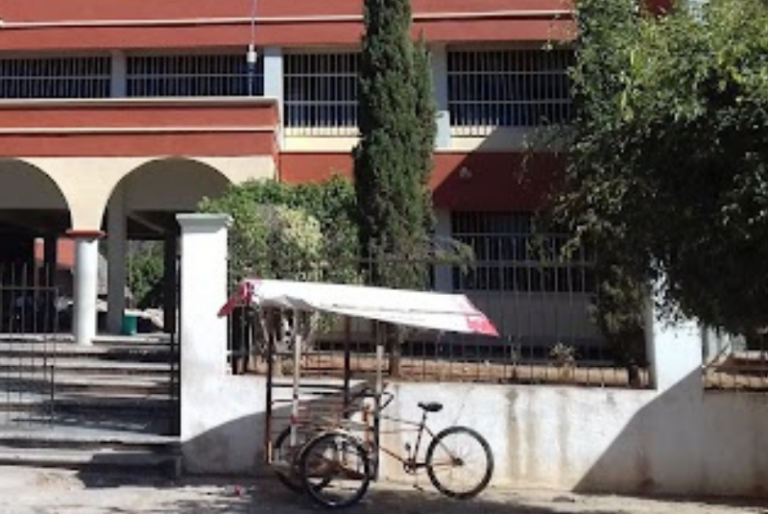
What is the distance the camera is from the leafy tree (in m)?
15.4

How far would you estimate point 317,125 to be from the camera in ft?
67.0

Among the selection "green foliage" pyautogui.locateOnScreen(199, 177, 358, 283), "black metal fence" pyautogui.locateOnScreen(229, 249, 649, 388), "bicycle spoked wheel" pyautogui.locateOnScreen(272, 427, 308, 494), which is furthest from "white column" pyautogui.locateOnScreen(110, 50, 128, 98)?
"bicycle spoked wheel" pyautogui.locateOnScreen(272, 427, 308, 494)

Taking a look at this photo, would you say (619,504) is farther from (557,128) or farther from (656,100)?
(656,100)

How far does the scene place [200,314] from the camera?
1038cm

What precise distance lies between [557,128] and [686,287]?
2812mm

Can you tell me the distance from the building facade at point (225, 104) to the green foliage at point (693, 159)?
37.1ft

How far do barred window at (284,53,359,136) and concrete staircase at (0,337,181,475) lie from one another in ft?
19.8

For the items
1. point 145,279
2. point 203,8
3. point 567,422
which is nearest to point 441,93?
point 203,8

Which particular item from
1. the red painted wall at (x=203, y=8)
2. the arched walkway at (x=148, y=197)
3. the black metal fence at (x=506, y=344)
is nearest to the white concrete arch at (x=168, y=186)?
the arched walkway at (x=148, y=197)

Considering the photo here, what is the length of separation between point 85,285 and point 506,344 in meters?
9.82

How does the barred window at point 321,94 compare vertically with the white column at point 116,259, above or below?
above

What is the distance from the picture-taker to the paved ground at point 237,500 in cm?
889

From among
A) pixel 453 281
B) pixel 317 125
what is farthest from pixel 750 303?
pixel 317 125

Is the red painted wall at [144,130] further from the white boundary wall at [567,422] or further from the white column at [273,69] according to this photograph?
the white boundary wall at [567,422]
